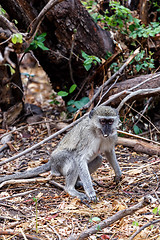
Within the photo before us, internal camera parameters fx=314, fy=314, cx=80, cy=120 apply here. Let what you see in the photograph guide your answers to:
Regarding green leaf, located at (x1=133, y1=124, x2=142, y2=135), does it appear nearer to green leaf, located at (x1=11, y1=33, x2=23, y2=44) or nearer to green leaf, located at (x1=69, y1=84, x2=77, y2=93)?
green leaf, located at (x1=69, y1=84, x2=77, y2=93)

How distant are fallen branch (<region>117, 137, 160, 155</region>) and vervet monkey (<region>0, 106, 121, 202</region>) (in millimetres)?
1451

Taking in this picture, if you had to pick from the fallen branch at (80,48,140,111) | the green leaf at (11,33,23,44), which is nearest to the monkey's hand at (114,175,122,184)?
the fallen branch at (80,48,140,111)

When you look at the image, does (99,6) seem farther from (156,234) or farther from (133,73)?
(156,234)

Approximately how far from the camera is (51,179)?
5.59 metres

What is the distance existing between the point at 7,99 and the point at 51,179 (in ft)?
9.24

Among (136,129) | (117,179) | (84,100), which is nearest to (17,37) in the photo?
(84,100)

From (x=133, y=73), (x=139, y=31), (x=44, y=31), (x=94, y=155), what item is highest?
(x=44, y=31)

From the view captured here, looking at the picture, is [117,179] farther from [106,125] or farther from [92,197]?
[106,125]

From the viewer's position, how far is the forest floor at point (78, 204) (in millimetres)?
3871

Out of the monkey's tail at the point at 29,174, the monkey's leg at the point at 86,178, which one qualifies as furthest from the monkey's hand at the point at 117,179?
the monkey's tail at the point at 29,174

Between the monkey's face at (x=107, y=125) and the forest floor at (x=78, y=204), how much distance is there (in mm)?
1046

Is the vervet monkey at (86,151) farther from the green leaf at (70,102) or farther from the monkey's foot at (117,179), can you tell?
the green leaf at (70,102)

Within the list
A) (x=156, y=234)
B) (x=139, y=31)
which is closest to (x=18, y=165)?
(x=156, y=234)

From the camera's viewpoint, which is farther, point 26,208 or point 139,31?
point 139,31
